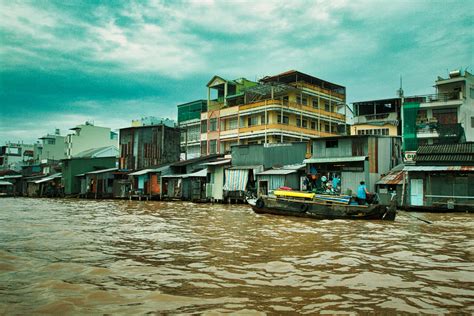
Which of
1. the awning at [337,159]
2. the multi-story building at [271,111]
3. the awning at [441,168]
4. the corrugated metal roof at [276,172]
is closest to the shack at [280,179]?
the corrugated metal roof at [276,172]

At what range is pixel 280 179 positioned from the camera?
2894cm

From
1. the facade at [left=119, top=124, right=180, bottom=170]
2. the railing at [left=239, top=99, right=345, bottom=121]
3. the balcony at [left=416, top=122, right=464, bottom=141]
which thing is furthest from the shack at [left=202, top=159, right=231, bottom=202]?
the balcony at [left=416, top=122, right=464, bottom=141]

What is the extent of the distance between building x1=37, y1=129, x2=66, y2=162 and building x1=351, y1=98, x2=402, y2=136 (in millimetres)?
54943

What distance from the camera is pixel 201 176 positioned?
116 ft

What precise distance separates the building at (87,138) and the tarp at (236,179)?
41.1 m

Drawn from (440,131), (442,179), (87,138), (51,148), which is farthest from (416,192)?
(51,148)

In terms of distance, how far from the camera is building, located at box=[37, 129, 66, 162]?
68.4 metres

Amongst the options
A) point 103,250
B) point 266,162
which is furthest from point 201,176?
point 103,250

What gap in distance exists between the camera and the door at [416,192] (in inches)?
986

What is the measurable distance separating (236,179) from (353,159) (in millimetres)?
10139

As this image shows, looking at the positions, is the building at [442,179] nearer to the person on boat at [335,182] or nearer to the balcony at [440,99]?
the person on boat at [335,182]

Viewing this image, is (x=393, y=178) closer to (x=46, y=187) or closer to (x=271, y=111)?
(x=271, y=111)

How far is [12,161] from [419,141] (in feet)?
242

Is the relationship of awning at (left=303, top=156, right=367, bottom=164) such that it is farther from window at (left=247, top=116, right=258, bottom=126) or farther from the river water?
window at (left=247, top=116, right=258, bottom=126)
